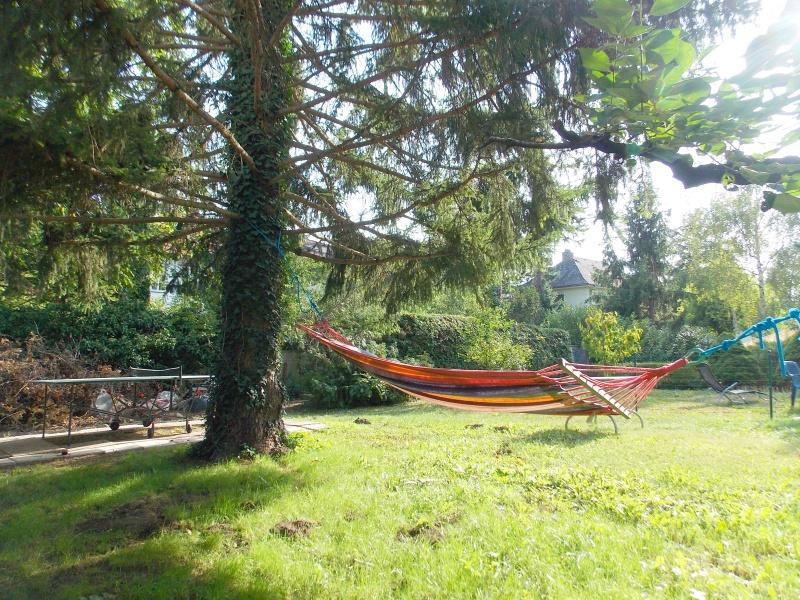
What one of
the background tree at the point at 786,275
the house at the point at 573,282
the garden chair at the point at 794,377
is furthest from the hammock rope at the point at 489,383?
the house at the point at 573,282

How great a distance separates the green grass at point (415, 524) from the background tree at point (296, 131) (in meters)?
1.07

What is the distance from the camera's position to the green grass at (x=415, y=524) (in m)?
2.39

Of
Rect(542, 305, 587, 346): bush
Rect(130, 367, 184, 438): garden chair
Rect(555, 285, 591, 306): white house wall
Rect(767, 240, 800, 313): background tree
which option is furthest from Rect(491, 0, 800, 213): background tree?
Rect(555, 285, 591, 306): white house wall

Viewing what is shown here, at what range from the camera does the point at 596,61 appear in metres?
1.05

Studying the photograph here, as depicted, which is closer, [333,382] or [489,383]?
[489,383]

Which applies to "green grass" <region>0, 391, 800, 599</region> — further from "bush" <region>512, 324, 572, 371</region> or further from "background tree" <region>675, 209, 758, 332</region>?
"background tree" <region>675, 209, 758, 332</region>

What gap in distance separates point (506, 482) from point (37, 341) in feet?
22.7

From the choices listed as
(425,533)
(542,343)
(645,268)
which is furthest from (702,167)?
(645,268)

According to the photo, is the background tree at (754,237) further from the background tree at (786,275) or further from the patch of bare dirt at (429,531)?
the patch of bare dirt at (429,531)

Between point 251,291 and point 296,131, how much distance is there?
2.48 m

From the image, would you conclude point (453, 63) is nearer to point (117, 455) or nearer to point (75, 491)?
point (75, 491)

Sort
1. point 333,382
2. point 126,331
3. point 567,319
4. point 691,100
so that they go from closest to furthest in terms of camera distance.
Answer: point 691,100 < point 126,331 < point 333,382 < point 567,319

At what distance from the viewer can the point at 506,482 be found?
3953 millimetres

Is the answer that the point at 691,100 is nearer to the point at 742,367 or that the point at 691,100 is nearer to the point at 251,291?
the point at 251,291
